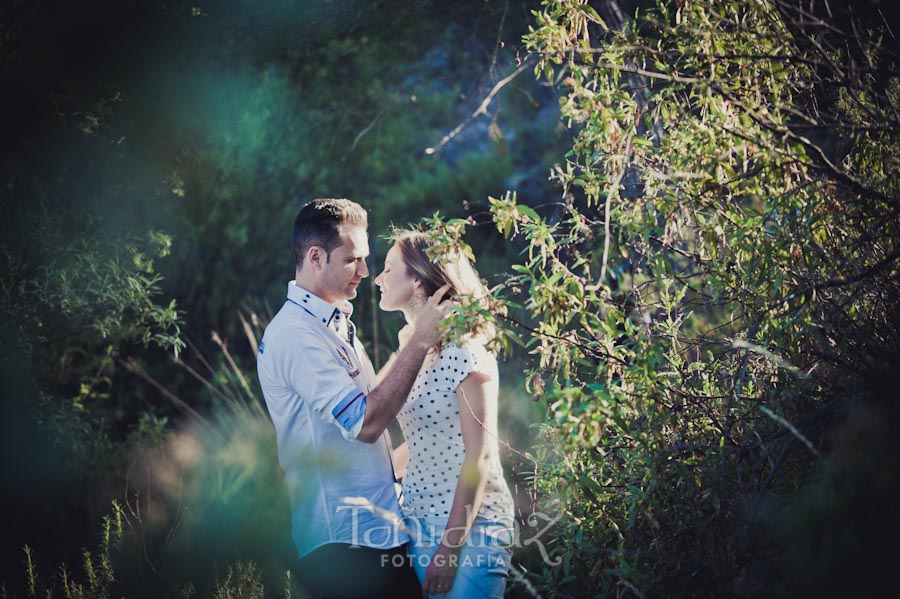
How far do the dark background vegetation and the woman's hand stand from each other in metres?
0.29

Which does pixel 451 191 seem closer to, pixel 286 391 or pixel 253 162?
pixel 253 162

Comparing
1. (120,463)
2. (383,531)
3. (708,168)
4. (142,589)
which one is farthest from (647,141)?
(120,463)

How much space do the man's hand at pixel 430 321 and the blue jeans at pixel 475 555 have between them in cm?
61

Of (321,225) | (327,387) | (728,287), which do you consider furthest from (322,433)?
(728,287)

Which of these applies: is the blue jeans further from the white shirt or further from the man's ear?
the man's ear

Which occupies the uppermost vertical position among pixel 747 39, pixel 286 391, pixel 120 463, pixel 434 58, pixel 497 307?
pixel 434 58

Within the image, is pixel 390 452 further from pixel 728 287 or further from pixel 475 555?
pixel 728 287

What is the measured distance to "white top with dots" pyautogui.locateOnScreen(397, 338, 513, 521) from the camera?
278 centimetres

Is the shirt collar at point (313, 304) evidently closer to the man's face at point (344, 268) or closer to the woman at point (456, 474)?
the man's face at point (344, 268)

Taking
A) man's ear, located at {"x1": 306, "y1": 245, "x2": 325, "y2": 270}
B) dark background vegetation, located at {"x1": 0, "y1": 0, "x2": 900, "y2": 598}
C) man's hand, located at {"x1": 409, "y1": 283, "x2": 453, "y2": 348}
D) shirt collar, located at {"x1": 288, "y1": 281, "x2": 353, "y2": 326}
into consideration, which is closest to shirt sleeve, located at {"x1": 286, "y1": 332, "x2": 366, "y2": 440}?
shirt collar, located at {"x1": 288, "y1": 281, "x2": 353, "y2": 326}

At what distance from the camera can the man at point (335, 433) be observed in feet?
9.00

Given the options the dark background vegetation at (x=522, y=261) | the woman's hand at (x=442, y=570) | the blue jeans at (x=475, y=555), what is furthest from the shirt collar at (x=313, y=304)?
the woman's hand at (x=442, y=570)

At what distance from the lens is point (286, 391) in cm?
297

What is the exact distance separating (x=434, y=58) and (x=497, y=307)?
447 cm
